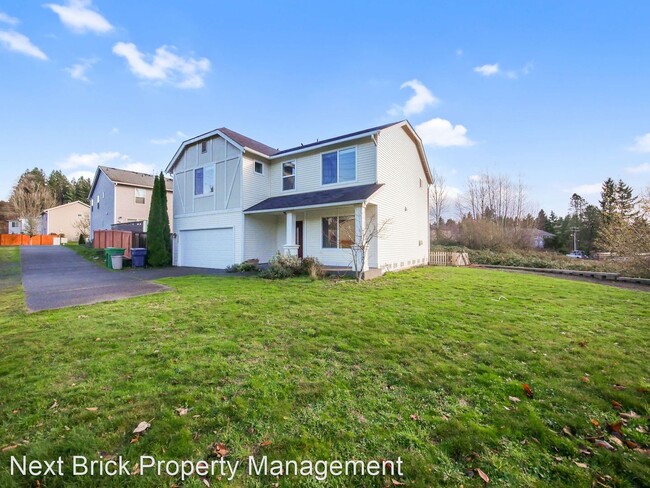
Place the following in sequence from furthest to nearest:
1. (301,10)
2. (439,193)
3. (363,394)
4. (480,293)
Result: 1. (439,193)
2. (301,10)
3. (480,293)
4. (363,394)

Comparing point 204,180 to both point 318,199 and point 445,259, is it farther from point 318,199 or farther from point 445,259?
point 445,259

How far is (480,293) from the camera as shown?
8516 millimetres

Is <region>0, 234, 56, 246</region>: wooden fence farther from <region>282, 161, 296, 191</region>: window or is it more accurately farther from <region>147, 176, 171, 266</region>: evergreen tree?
<region>282, 161, 296, 191</region>: window

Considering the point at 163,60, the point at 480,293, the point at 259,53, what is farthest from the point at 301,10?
the point at 480,293

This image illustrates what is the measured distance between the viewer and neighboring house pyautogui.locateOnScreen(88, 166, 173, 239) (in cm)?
2461

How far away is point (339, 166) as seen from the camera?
13828 millimetres

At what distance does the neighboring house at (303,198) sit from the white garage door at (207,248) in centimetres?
6

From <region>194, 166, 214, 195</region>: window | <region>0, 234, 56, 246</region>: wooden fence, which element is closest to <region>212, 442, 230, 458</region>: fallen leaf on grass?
<region>194, 166, 214, 195</region>: window

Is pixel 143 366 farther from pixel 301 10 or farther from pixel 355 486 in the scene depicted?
pixel 301 10

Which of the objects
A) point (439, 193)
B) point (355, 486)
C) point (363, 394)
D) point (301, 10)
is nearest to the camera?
point (355, 486)

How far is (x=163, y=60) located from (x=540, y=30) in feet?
54.5

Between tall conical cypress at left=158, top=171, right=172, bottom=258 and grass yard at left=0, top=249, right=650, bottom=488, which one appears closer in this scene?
grass yard at left=0, top=249, right=650, bottom=488

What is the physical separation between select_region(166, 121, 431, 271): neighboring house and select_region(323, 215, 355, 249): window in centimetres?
5

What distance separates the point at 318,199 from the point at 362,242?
3251mm
